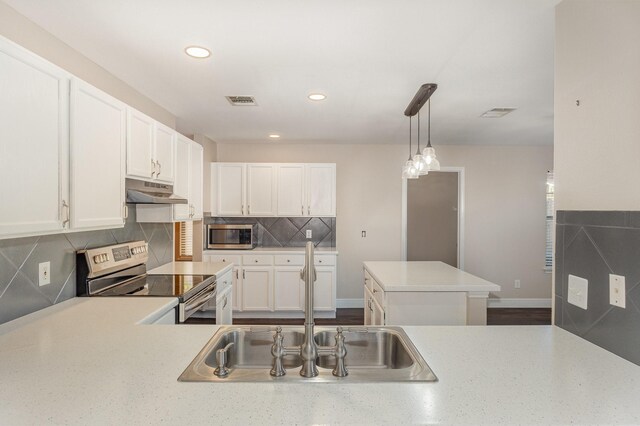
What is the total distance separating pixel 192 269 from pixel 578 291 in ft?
8.73

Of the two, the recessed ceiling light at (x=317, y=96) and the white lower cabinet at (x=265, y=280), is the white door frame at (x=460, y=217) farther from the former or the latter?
the recessed ceiling light at (x=317, y=96)

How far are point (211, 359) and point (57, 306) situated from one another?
1.23 metres

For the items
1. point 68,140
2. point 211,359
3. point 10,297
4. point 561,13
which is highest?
point 561,13

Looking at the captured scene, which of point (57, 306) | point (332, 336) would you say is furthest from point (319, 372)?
point (57, 306)

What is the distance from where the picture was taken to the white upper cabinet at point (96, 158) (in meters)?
1.61

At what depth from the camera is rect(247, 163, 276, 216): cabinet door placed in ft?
14.6

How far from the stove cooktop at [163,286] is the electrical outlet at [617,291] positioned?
6.87ft

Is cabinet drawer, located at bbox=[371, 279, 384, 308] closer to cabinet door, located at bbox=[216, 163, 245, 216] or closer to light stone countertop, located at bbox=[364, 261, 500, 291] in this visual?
light stone countertop, located at bbox=[364, 261, 500, 291]

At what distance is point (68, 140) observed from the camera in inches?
61.7

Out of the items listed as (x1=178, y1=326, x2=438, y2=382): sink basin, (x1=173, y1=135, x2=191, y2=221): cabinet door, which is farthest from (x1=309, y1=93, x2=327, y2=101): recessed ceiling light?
(x1=178, y1=326, x2=438, y2=382): sink basin

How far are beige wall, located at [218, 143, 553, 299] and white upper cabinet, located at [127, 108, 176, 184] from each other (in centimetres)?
215

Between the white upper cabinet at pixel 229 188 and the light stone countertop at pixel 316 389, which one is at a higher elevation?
the white upper cabinet at pixel 229 188

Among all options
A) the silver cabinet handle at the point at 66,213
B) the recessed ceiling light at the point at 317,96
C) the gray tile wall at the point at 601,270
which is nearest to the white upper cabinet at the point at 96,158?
the silver cabinet handle at the point at 66,213

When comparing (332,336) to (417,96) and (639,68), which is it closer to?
(639,68)
